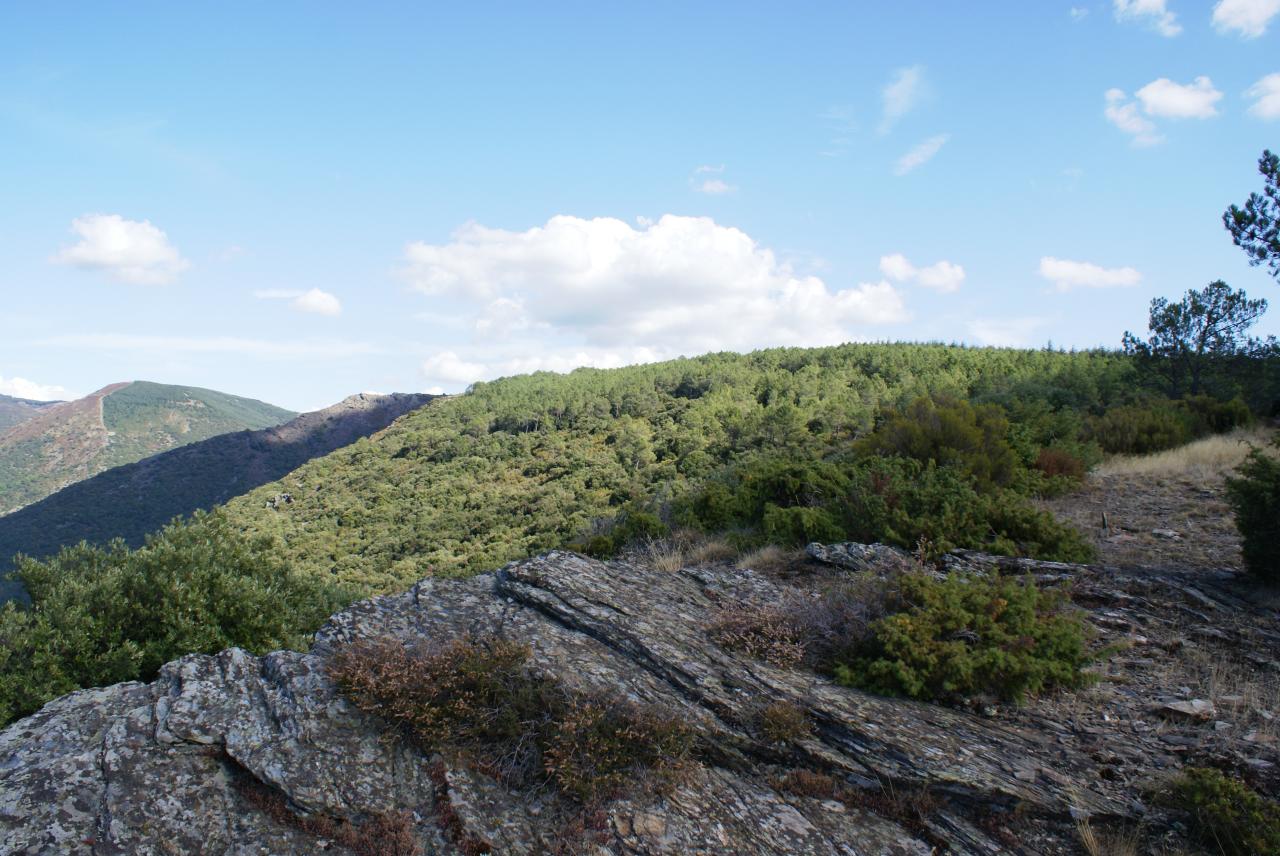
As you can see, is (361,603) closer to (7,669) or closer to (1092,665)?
(7,669)

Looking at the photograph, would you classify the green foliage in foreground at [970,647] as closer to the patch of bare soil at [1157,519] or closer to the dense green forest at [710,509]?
the dense green forest at [710,509]

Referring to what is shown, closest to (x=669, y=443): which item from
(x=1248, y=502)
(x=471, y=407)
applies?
(x=471, y=407)

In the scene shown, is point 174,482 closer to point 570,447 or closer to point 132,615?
point 570,447

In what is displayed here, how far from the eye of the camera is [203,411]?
178m

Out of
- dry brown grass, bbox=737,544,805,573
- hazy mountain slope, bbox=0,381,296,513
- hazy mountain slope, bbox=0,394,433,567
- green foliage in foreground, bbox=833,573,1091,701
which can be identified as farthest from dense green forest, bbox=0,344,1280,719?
hazy mountain slope, bbox=0,381,296,513

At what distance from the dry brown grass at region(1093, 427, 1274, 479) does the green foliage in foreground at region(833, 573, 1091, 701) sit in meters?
8.44

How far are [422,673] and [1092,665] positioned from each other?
5.28 m

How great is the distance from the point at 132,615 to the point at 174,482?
10477cm

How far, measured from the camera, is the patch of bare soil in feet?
25.6

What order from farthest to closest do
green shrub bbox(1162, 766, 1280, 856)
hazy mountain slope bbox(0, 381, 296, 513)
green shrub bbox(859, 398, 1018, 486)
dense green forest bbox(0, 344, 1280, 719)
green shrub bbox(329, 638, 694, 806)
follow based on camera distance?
hazy mountain slope bbox(0, 381, 296, 513) < green shrub bbox(859, 398, 1018, 486) < dense green forest bbox(0, 344, 1280, 719) < green shrub bbox(329, 638, 694, 806) < green shrub bbox(1162, 766, 1280, 856)

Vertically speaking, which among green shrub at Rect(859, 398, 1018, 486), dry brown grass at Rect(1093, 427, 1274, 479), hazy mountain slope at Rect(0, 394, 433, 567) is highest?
green shrub at Rect(859, 398, 1018, 486)

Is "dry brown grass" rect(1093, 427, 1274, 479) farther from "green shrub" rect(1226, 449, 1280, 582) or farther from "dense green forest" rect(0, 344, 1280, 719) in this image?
"green shrub" rect(1226, 449, 1280, 582)

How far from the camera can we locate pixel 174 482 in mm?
92750

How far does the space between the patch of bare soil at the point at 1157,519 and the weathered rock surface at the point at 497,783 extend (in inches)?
184
